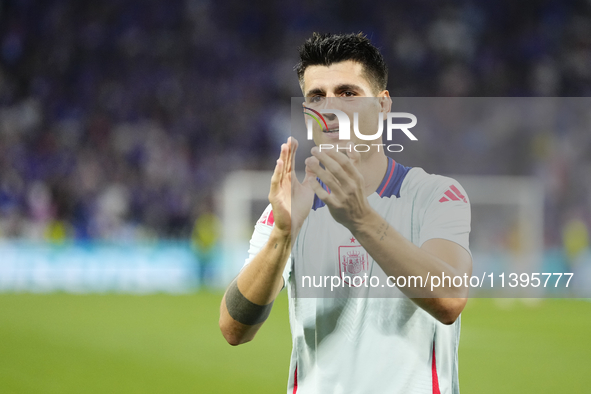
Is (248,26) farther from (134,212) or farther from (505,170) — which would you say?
(505,170)

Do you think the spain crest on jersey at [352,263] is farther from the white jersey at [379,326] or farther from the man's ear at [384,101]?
the man's ear at [384,101]

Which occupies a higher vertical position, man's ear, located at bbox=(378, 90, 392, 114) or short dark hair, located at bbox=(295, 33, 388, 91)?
short dark hair, located at bbox=(295, 33, 388, 91)

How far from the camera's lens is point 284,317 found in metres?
9.43

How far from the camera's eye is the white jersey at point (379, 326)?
1.78 meters

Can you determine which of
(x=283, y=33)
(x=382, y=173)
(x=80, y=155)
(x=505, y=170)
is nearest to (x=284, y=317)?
(x=505, y=170)

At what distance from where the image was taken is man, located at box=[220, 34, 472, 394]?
1.55 metres

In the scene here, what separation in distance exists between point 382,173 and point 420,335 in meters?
0.57

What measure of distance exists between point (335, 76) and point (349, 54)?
0.11m

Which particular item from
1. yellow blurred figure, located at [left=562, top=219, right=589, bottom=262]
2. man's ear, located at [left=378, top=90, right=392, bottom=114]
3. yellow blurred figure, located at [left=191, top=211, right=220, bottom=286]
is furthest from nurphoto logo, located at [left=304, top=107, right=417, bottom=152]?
yellow blurred figure, located at [left=562, top=219, right=589, bottom=262]

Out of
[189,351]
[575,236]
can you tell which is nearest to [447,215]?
[189,351]

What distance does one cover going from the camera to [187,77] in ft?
63.3

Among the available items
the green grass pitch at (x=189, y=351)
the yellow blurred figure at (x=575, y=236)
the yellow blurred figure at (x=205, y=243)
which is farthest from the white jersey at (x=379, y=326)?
the yellow blurred figure at (x=575, y=236)

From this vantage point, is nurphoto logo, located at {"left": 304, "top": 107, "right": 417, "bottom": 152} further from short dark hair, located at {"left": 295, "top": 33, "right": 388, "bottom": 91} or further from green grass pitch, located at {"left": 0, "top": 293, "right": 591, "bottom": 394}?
green grass pitch, located at {"left": 0, "top": 293, "right": 591, "bottom": 394}

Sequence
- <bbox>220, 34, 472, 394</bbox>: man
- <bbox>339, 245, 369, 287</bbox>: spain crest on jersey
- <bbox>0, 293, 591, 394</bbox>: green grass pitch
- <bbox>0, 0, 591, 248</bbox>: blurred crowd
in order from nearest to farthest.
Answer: <bbox>220, 34, 472, 394</bbox>: man → <bbox>339, 245, 369, 287</bbox>: spain crest on jersey → <bbox>0, 293, 591, 394</bbox>: green grass pitch → <bbox>0, 0, 591, 248</bbox>: blurred crowd
